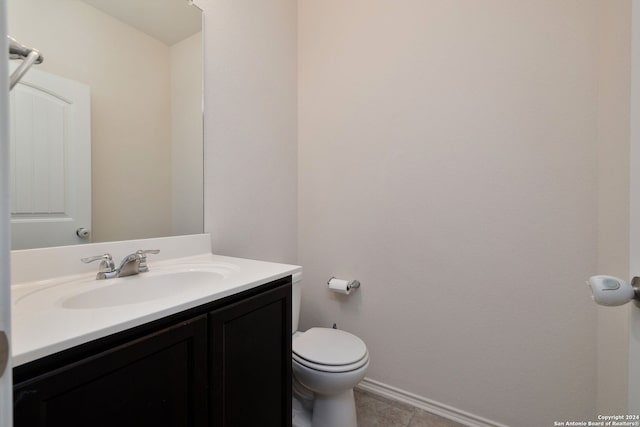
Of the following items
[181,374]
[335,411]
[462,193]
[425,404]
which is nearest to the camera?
[181,374]

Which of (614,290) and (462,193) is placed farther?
(462,193)

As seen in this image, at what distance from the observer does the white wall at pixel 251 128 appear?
4.45 ft

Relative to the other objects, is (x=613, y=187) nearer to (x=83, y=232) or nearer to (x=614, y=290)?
(x=614, y=290)

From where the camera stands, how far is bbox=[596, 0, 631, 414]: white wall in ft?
2.94

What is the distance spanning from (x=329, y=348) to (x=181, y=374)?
0.78 m

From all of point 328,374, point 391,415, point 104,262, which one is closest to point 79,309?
point 104,262

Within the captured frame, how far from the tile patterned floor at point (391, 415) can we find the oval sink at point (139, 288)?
1145 millimetres

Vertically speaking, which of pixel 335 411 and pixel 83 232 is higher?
pixel 83 232

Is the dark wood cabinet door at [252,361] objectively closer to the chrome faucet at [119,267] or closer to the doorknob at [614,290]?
the chrome faucet at [119,267]

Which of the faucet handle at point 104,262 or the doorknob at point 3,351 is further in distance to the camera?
the faucet handle at point 104,262

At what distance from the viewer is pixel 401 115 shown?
153 cm

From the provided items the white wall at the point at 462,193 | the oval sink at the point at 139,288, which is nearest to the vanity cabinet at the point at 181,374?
the oval sink at the point at 139,288

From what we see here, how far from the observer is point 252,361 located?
840 mm

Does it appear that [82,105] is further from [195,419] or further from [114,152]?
[195,419]
